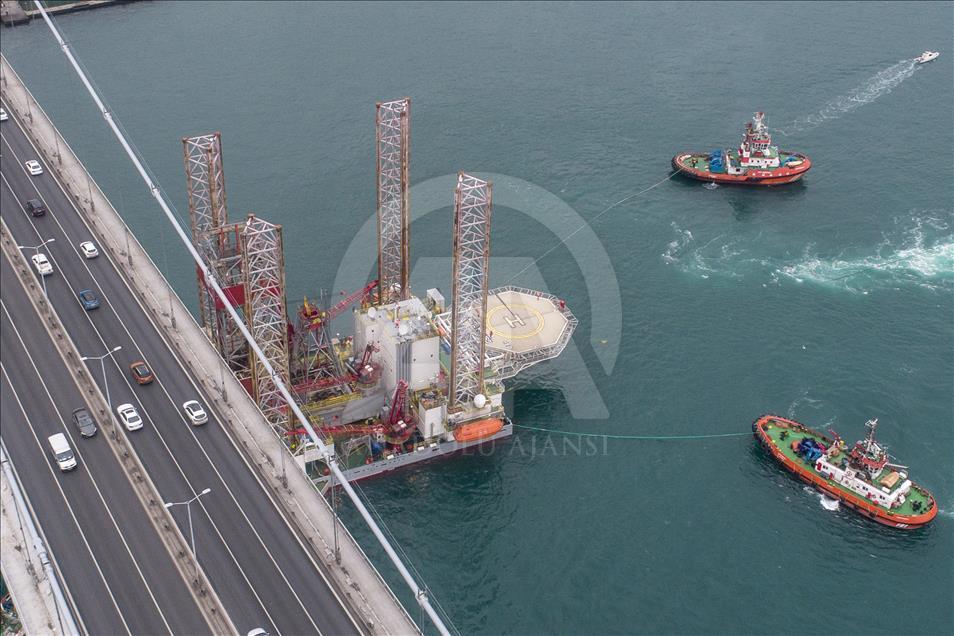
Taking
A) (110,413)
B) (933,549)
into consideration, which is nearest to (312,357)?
(110,413)

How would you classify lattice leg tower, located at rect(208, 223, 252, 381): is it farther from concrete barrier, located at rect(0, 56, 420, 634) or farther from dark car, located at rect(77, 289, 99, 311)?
dark car, located at rect(77, 289, 99, 311)

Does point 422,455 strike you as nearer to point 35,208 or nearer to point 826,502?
point 826,502

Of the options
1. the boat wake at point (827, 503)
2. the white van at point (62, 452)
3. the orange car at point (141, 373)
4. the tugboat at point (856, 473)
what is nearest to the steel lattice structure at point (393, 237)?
the orange car at point (141, 373)

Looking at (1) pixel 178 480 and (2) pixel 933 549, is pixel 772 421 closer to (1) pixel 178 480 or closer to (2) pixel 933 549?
(2) pixel 933 549

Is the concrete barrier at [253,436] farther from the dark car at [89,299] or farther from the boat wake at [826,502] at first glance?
the boat wake at [826,502]

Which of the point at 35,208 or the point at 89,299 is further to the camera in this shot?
the point at 35,208

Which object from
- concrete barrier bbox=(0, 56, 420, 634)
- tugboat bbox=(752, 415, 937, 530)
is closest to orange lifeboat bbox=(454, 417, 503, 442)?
concrete barrier bbox=(0, 56, 420, 634)

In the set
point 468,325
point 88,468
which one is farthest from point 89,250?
point 468,325

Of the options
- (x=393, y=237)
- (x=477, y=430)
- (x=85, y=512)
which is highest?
(x=393, y=237)
